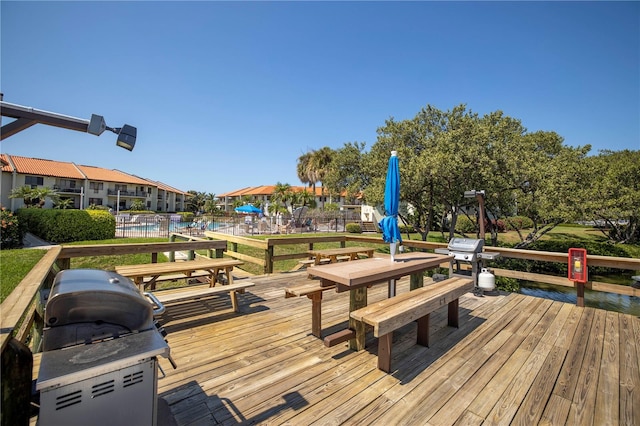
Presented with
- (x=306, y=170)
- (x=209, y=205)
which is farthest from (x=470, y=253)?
(x=209, y=205)

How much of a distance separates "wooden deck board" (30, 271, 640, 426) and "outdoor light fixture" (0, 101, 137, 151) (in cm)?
196

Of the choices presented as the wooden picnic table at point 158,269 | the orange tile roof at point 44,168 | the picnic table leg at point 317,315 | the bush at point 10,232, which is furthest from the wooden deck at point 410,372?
the orange tile roof at point 44,168

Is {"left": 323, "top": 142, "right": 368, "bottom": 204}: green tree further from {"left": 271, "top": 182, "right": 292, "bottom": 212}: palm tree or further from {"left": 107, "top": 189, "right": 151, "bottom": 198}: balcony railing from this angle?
{"left": 107, "top": 189, "right": 151, "bottom": 198}: balcony railing

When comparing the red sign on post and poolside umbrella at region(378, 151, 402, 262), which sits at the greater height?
poolside umbrella at region(378, 151, 402, 262)

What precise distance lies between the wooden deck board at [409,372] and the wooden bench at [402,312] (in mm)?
177

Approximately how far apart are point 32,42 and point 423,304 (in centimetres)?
707

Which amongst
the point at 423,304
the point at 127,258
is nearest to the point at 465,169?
the point at 423,304

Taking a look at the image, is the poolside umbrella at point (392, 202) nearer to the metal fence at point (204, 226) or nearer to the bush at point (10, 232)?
the bush at point (10, 232)

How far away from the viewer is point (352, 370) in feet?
8.35

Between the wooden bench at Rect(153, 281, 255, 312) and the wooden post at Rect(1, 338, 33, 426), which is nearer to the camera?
the wooden post at Rect(1, 338, 33, 426)

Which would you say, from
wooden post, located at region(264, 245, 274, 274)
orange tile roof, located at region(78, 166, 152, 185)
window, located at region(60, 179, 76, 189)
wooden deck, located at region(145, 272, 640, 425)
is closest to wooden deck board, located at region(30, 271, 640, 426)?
wooden deck, located at region(145, 272, 640, 425)

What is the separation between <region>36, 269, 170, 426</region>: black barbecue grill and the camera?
113 cm

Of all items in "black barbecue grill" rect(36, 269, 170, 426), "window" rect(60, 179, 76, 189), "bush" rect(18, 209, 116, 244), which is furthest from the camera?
"window" rect(60, 179, 76, 189)

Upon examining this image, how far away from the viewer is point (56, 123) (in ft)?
6.00
